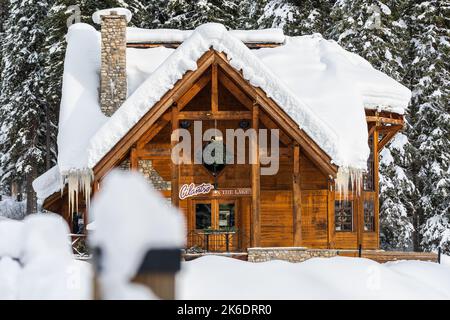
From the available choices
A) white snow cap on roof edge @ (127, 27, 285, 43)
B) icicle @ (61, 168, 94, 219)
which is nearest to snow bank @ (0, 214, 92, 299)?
icicle @ (61, 168, 94, 219)

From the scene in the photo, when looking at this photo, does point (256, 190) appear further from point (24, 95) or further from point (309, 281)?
point (24, 95)

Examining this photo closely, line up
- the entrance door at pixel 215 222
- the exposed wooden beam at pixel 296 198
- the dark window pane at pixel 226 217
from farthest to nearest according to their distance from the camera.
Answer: the dark window pane at pixel 226 217 → the entrance door at pixel 215 222 → the exposed wooden beam at pixel 296 198

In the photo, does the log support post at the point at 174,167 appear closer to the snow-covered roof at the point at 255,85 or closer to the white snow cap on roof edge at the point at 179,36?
the snow-covered roof at the point at 255,85

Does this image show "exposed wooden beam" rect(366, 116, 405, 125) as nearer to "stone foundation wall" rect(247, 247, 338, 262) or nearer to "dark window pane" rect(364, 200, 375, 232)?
"dark window pane" rect(364, 200, 375, 232)

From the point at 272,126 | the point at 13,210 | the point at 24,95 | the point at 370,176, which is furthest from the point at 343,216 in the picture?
the point at 13,210

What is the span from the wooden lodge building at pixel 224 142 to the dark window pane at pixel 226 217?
30 mm

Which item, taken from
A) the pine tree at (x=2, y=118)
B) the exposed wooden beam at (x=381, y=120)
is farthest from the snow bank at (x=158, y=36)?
the pine tree at (x=2, y=118)

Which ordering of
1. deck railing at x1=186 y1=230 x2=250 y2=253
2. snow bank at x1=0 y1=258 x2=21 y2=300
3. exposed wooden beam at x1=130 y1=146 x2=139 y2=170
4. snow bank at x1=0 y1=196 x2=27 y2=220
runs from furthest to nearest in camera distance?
snow bank at x1=0 y1=196 x2=27 y2=220, deck railing at x1=186 y1=230 x2=250 y2=253, exposed wooden beam at x1=130 y1=146 x2=139 y2=170, snow bank at x1=0 y1=258 x2=21 y2=300

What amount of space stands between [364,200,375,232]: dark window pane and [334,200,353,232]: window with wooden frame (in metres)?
1.09

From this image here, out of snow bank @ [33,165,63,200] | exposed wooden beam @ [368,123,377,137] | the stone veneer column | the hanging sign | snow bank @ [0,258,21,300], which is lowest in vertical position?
snow bank @ [0,258,21,300]

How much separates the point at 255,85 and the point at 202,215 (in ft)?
15.0

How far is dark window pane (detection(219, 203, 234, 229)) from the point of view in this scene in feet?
67.3

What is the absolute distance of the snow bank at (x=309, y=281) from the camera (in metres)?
8.85

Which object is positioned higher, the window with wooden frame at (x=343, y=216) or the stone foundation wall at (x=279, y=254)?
the window with wooden frame at (x=343, y=216)
